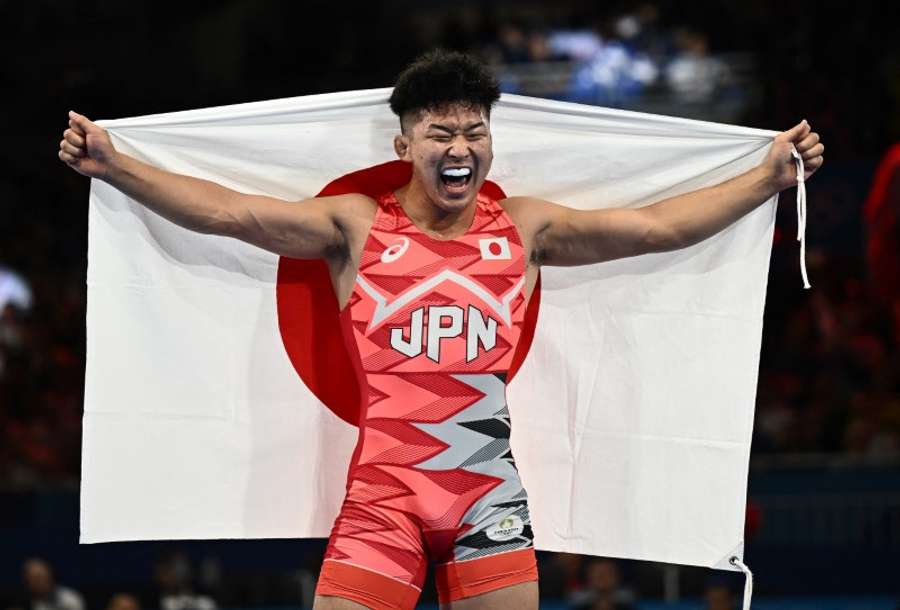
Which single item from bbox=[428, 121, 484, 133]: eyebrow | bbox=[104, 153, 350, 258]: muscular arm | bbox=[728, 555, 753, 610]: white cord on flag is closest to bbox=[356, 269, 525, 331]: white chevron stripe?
bbox=[104, 153, 350, 258]: muscular arm

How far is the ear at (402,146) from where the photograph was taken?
4.76 m

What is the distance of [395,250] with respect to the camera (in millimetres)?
4660

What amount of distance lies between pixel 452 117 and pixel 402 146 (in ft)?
0.84

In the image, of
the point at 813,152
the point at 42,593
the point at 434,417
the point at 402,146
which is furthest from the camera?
the point at 42,593

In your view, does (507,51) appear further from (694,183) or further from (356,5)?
(694,183)

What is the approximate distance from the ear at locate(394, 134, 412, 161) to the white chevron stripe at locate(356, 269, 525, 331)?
0.42 m

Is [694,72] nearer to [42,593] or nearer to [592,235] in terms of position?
[42,593]

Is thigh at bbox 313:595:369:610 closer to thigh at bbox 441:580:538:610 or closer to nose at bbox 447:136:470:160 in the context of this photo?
thigh at bbox 441:580:538:610

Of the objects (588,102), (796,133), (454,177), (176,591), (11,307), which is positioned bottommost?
(176,591)

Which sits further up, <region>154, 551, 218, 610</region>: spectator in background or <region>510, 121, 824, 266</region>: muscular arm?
<region>510, 121, 824, 266</region>: muscular arm

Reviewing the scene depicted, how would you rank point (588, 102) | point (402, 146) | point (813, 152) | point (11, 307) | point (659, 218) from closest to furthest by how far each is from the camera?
point (402, 146) < point (659, 218) < point (813, 152) < point (588, 102) < point (11, 307)

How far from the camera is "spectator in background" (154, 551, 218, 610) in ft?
29.3

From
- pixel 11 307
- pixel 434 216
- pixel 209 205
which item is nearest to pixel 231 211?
pixel 209 205

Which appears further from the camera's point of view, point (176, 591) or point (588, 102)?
point (588, 102)
